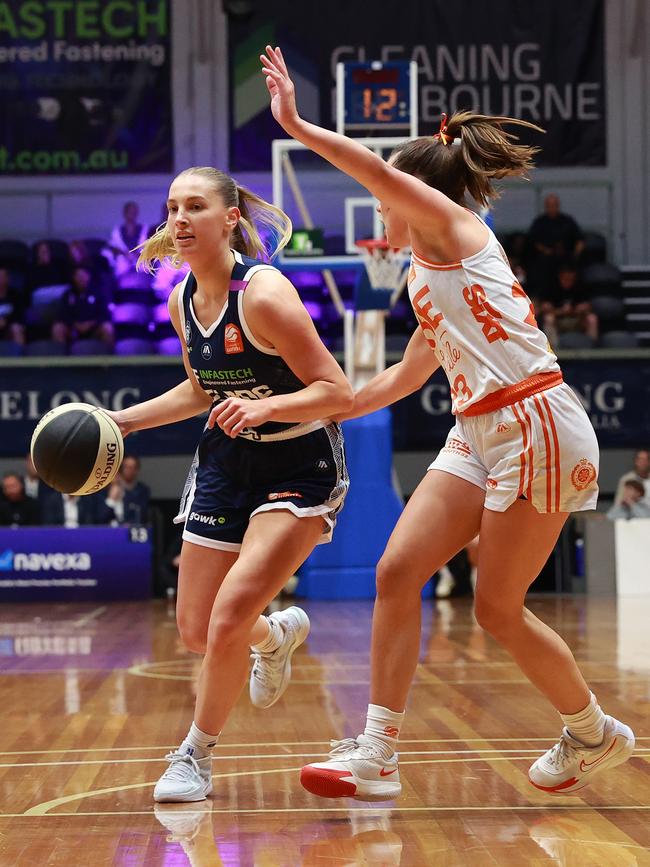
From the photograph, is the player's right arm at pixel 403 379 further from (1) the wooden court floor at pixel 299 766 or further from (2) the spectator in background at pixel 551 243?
(2) the spectator in background at pixel 551 243

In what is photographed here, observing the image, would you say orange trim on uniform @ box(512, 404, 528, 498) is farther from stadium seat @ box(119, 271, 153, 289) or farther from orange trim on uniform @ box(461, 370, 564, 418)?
stadium seat @ box(119, 271, 153, 289)

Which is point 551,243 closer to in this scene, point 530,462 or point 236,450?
point 236,450

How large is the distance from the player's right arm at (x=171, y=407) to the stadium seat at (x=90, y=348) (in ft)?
33.8

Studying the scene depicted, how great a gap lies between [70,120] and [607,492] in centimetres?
818

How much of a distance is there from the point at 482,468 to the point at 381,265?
291 inches

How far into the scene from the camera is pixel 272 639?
3.92 meters

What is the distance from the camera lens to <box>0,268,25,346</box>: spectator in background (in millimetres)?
14273

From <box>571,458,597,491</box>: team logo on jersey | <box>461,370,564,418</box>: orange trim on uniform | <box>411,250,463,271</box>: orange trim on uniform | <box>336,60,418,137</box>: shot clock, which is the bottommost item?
<box>571,458,597,491</box>: team logo on jersey

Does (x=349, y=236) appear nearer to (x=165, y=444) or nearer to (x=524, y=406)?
(x=165, y=444)

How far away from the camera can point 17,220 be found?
16641 millimetres

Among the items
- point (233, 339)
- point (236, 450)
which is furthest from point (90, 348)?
point (233, 339)

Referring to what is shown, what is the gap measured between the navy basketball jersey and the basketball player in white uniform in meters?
0.45

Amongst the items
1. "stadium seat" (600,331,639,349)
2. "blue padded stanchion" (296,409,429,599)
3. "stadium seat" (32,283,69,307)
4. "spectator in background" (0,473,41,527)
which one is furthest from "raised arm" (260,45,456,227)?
"stadium seat" (32,283,69,307)

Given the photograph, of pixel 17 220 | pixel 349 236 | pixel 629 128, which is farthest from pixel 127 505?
pixel 629 128
